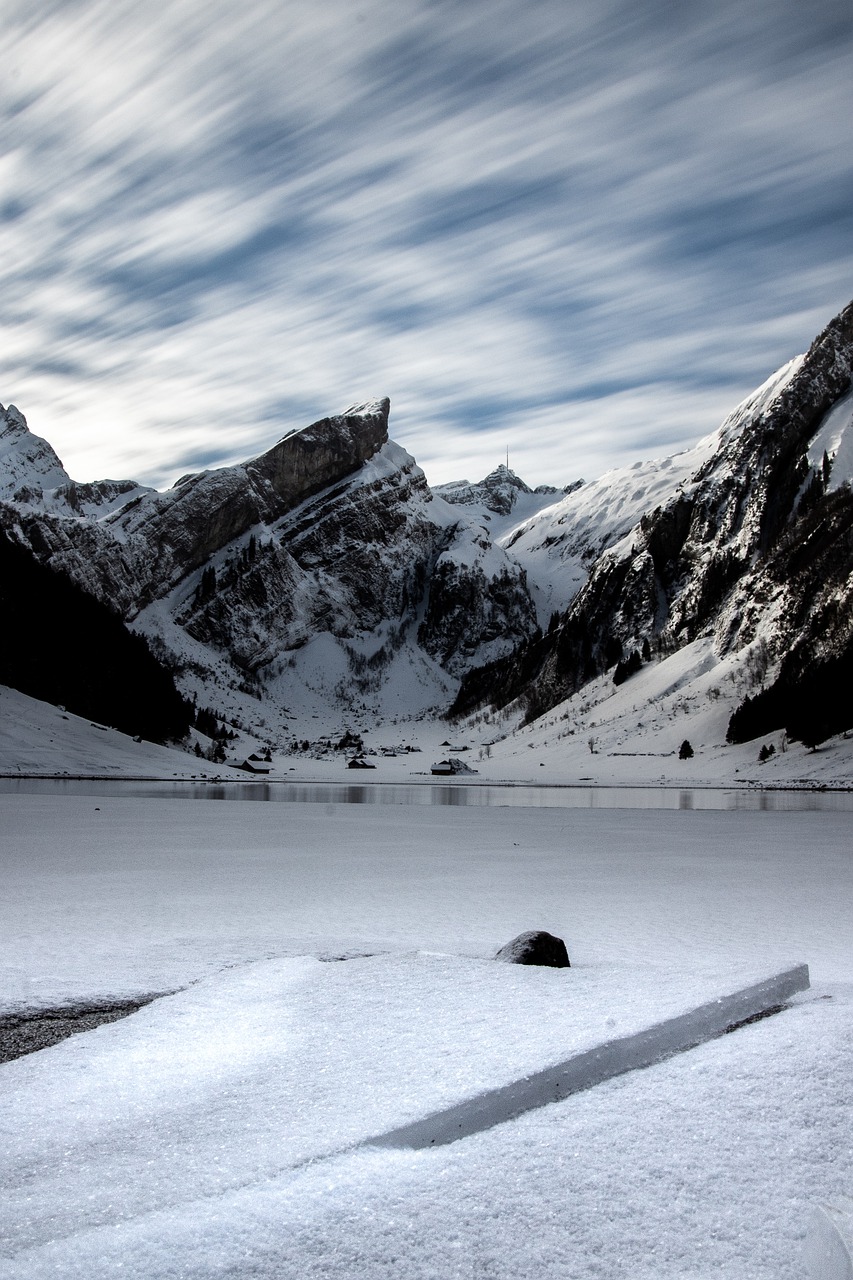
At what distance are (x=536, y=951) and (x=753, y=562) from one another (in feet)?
274

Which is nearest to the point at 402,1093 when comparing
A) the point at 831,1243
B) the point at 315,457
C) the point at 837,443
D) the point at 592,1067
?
the point at 592,1067

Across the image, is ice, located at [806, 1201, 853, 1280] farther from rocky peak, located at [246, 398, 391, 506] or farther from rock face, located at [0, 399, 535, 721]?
rocky peak, located at [246, 398, 391, 506]

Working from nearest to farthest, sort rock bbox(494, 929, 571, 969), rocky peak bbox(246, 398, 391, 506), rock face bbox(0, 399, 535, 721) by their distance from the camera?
1. rock bbox(494, 929, 571, 969)
2. rock face bbox(0, 399, 535, 721)
3. rocky peak bbox(246, 398, 391, 506)

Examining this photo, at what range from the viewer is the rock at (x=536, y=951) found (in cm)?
517

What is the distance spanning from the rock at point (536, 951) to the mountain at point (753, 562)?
4701 cm

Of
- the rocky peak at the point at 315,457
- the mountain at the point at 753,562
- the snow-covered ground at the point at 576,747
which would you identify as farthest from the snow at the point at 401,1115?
the rocky peak at the point at 315,457

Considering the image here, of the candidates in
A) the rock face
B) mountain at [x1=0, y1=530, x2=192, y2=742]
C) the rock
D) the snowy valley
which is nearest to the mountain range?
the rock face

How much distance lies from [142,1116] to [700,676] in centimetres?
7499

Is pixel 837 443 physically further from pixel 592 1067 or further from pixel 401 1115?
pixel 401 1115

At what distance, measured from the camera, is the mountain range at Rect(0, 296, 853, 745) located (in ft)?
243

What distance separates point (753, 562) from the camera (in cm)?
8312

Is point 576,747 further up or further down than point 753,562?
further down

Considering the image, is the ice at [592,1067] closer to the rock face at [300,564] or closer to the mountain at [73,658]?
the mountain at [73,658]

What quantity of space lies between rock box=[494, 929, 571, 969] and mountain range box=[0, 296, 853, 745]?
46822mm
